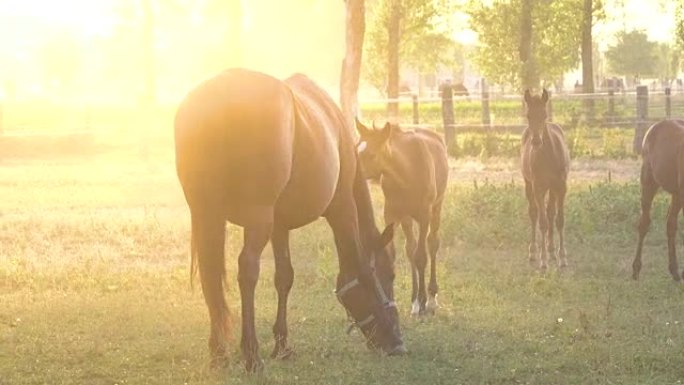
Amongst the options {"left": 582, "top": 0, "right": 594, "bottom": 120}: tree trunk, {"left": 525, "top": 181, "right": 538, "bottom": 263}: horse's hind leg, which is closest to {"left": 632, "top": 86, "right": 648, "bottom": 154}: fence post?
{"left": 525, "top": 181, "right": 538, "bottom": 263}: horse's hind leg

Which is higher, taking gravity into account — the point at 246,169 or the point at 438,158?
the point at 246,169

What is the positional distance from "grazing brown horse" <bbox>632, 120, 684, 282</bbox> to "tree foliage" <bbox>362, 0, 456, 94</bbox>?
105 feet

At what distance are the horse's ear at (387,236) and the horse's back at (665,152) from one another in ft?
16.8

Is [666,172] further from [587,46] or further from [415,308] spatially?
[587,46]

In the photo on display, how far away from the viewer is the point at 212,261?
7324 mm

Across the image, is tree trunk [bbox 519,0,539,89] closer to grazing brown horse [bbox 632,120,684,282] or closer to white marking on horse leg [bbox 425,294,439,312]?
grazing brown horse [bbox 632,120,684,282]

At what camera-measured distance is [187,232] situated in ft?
49.8

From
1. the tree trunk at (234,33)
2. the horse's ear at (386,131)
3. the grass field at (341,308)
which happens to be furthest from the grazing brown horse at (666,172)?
the tree trunk at (234,33)

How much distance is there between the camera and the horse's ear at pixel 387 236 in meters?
8.48

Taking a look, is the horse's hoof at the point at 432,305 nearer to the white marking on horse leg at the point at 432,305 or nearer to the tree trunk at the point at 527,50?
the white marking on horse leg at the point at 432,305

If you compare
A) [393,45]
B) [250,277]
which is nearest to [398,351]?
[250,277]

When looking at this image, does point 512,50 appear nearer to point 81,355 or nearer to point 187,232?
point 187,232

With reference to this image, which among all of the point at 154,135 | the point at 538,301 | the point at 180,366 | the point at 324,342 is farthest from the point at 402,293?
the point at 154,135

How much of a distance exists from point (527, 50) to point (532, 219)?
93.5 feet
